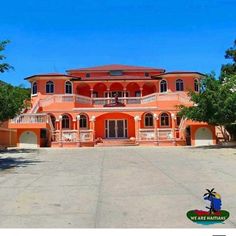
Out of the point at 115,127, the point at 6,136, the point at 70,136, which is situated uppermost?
the point at 115,127

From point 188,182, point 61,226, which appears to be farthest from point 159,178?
point 61,226

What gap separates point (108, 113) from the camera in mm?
37812

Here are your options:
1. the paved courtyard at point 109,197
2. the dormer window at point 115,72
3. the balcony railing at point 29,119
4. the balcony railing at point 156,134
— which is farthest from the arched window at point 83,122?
the paved courtyard at point 109,197

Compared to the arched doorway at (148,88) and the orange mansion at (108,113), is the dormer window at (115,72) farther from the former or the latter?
the arched doorway at (148,88)

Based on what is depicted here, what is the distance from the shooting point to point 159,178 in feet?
36.1

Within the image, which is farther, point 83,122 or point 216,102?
point 83,122

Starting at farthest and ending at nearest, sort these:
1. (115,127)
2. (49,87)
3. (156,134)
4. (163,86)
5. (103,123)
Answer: (163,86) → (49,87) → (115,127) → (103,123) → (156,134)

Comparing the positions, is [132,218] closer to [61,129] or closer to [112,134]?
→ [61,129]

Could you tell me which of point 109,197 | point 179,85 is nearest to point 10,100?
point 109,197

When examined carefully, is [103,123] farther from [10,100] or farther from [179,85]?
[10,100]

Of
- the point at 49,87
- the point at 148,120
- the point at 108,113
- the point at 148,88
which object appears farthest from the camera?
the point at 148,88

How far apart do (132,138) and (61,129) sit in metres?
7.36

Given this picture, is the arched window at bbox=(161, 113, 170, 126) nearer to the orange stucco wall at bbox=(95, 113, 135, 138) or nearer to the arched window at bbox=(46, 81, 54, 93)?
the orange stucco wall at bbox=(95, 113, 135, 138)

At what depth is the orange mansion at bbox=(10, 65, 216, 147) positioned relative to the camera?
111 feet
